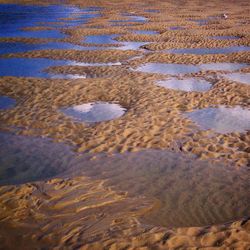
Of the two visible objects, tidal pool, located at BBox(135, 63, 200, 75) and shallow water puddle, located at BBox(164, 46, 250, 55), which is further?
shallow water puddle, located at BBox(164, 46, 250, 55)

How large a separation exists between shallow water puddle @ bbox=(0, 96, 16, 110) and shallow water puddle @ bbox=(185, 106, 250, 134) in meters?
5.66

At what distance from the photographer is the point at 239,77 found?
42.1 feet

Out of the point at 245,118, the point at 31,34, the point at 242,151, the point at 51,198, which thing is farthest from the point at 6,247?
the point at 31,34

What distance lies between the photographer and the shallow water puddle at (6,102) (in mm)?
10289

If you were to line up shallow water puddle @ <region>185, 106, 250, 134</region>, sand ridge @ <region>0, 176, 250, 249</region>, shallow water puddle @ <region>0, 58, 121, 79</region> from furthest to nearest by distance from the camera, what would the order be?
shallow water puddle @ <region>0, 58, 121, 79</region> < shallow water puddle @ <region>185, 106, 250, 134</region> < sand ridge @ <region>0, 176, 250, 249</region>

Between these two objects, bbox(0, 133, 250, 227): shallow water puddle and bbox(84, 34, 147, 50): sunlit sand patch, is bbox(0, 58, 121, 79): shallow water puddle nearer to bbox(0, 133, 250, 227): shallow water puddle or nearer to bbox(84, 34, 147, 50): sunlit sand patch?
bbox(84, 34, 147, 50): sunlit sand patch

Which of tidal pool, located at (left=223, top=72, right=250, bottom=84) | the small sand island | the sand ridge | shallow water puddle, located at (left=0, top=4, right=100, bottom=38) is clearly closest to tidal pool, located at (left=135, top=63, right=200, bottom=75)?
the small sand island

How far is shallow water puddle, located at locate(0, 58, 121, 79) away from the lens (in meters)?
14.0

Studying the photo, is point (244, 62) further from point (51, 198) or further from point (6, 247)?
point (6, 247)

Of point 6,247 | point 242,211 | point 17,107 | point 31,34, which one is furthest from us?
point 31,34

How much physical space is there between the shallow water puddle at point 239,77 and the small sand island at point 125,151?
0.04 meters

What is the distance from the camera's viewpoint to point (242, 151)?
7449 mm

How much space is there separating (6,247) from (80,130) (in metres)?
4.28

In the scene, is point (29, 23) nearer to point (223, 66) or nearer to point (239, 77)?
point (223, 66)
